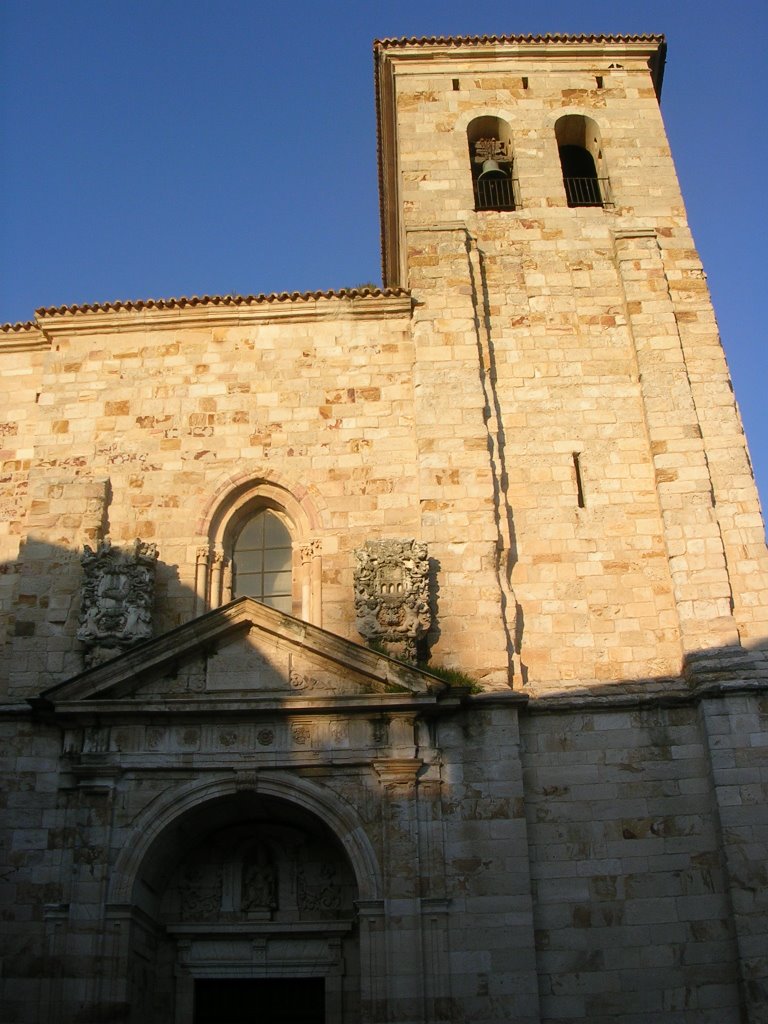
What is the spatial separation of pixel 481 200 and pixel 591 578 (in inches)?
224

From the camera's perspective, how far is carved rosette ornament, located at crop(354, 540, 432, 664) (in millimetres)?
10430

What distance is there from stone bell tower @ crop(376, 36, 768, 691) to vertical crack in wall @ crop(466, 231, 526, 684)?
3 cm

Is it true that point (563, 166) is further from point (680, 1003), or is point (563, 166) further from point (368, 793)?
point (680, 1003)

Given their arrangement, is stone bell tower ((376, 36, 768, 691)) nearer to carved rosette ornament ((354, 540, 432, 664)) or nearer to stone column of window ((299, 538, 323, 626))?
carved rosette ornament ((354, 540, 432, 664))

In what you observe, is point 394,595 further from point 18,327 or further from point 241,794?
point 18,327

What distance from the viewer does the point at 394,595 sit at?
10594 millimetres

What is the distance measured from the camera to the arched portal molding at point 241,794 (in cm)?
952

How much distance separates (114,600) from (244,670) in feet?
5.10

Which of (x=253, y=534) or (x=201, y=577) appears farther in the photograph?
(x=253, y=534)

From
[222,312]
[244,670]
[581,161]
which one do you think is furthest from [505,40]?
[244,670]

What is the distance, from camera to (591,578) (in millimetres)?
11086

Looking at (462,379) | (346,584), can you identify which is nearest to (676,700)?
(346,584)

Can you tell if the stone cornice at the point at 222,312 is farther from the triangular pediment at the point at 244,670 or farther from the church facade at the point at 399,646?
the triangular pediment at the point at 244,670

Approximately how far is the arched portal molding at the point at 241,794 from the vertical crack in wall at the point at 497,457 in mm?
2180
